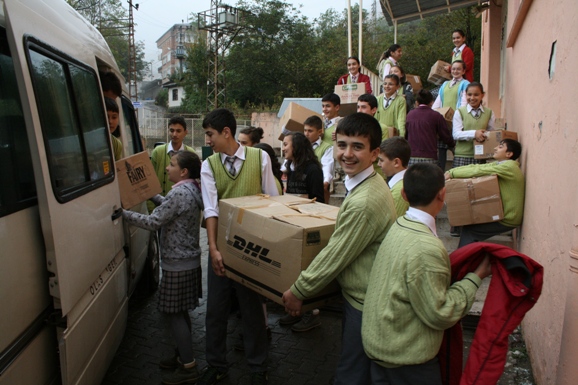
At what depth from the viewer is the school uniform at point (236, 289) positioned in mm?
3324

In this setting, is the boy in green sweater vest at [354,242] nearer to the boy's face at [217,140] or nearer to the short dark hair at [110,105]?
the boy's face at [217,140]

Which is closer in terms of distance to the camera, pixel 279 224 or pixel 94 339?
pixel 279 224

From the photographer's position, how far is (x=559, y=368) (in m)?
2.42

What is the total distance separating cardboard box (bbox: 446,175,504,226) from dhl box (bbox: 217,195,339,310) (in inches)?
79.7

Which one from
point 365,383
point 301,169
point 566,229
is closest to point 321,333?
point 301,169

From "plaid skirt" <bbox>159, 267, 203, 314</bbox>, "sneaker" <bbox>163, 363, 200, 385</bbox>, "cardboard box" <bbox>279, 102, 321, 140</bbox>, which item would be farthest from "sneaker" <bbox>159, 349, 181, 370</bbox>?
"cardboard box" <bbox>279, 102, 321, 140</bbox>

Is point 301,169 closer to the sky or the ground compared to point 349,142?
closer to the ground

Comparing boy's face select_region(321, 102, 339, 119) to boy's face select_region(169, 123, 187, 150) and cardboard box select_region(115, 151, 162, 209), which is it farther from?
cardboard box select_region(115, 151, 162, 209)

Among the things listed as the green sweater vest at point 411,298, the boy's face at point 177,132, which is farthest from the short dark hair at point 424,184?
the boy's face at point 177,132

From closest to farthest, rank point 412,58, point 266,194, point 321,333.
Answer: point 266,194
point 321,333
point 412,58

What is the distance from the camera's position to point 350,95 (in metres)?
7.51

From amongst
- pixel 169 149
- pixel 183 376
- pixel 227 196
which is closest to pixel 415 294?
pixel 227 196

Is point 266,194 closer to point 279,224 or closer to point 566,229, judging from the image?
point 279,224

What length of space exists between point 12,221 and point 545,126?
3575 mm
